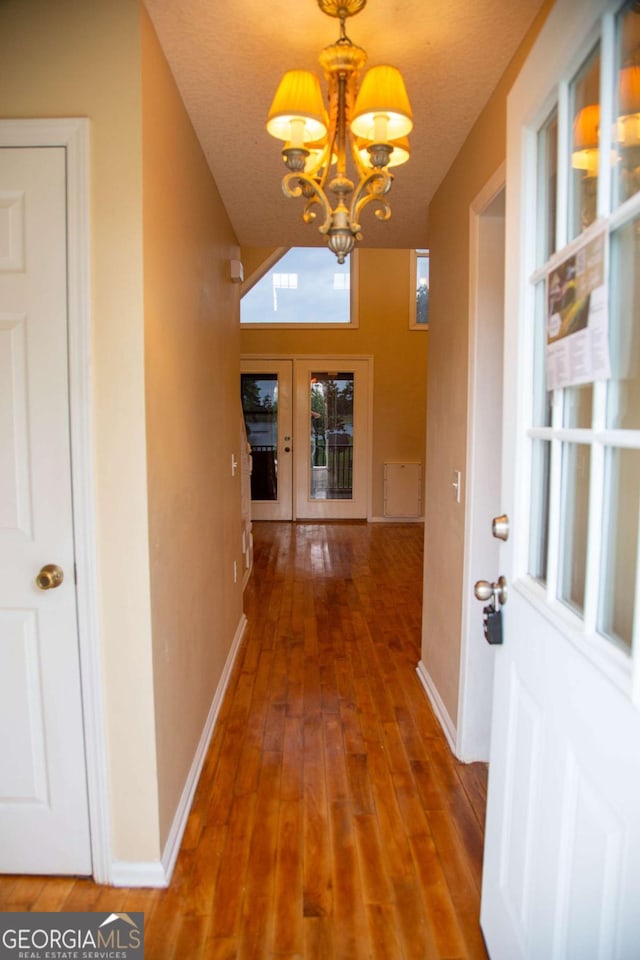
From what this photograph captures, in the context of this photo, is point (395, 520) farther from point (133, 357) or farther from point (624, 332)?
point (624, 332)

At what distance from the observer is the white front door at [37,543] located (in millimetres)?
1384

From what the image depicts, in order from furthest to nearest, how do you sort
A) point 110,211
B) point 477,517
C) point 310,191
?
point 477,517
point 310,191
point 110,211

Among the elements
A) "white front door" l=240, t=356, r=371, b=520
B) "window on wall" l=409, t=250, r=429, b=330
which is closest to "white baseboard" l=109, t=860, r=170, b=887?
"white front door" l=240, t=356, r=371, b=520

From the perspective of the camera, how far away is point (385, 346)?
684cm

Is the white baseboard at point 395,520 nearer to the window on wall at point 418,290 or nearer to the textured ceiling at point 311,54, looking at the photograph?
the window on wall at point 418,290

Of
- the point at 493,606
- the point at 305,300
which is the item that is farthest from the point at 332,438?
the point at 493,606

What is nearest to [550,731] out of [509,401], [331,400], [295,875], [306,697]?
[509,401]

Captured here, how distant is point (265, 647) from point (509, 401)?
2.42m

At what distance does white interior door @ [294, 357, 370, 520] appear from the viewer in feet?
22.6

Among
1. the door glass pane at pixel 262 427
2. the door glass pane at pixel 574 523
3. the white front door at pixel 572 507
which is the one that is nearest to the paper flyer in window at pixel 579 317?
the white front door at pixel 572 507

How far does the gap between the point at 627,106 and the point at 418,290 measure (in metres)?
6.39

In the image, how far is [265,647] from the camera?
3197mm

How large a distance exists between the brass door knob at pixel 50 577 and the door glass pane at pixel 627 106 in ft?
4.81

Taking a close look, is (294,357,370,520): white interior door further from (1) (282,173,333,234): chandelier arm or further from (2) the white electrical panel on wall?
(1) (282,173,333,234): chandelier arm
